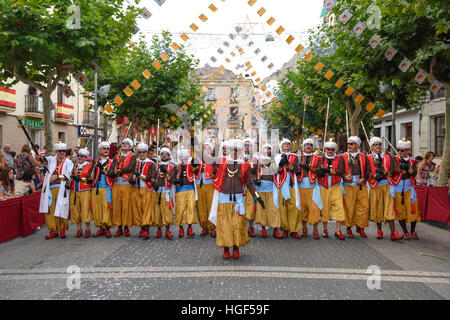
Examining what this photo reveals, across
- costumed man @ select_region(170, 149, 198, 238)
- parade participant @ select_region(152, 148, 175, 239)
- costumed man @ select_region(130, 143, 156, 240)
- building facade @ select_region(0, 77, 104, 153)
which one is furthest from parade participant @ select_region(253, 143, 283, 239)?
building facade @ select_region(0, 77, 104, 153)

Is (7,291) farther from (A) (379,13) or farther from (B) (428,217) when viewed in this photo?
(B) (428,217)

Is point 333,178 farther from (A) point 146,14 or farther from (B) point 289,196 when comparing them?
(A) point 146,14

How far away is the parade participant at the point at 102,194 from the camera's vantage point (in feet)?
32.0

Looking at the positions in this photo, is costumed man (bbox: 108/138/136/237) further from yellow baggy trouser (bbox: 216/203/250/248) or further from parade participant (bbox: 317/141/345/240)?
parade participant (bbox: 317/141/345/240)

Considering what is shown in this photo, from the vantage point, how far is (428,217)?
1183cm

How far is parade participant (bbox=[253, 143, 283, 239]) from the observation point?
9.74 m

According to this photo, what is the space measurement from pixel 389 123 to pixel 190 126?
14.1 m

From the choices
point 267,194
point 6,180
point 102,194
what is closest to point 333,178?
point 267,194

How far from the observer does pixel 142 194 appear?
9.77 metres

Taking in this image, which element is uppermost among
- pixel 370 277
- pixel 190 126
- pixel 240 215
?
pixel 190 126

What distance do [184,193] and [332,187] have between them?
3065mm

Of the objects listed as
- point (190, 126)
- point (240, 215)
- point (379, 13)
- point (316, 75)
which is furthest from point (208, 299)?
point (190, 126)

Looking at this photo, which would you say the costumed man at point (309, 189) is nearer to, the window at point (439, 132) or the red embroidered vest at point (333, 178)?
the red embroidered vest at point (333, 178)

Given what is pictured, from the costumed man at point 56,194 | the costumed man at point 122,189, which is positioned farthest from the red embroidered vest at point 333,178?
the costumed man at point 56,194
